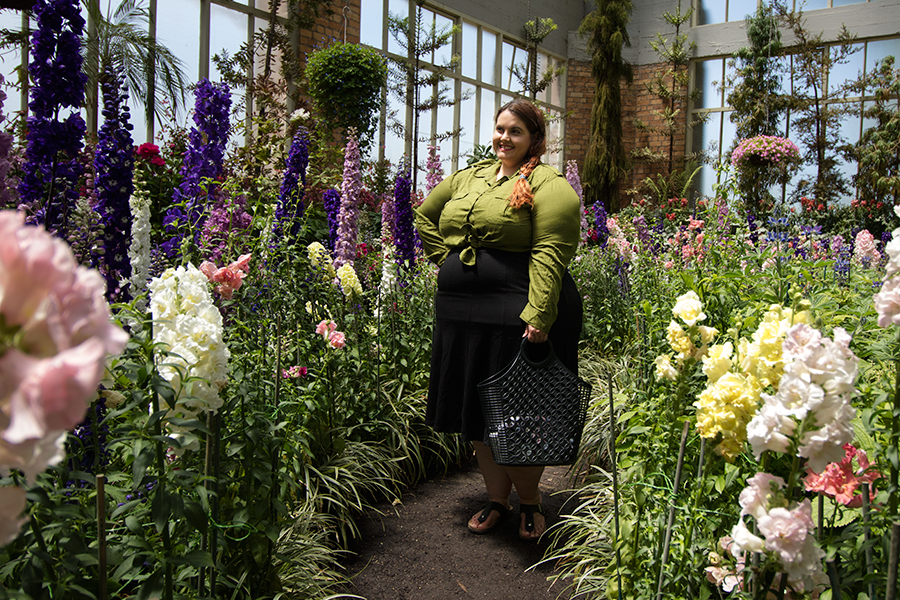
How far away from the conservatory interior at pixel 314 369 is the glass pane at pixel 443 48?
118 inches

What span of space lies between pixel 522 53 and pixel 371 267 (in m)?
9.71

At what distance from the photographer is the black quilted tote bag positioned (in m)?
2.08

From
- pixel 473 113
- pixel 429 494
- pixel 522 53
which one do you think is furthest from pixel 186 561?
pixel 522 53

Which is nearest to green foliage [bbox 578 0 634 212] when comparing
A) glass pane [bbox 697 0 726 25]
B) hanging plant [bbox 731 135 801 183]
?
glass pane [bbox 697 0 726 25]

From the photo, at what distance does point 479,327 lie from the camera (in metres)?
2.29

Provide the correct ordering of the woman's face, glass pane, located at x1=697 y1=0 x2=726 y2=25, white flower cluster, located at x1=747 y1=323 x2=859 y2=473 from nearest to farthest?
white flower cluster, located at x1=747 y1=323 x2=859 y2=473 < the woman's face < glass pane, located at x1=697 y1=0 x2=726 y2=25

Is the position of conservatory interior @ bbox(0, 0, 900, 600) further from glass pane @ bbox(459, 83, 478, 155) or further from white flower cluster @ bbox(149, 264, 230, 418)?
glass pane @ bbox(459, 83, 478, 155)

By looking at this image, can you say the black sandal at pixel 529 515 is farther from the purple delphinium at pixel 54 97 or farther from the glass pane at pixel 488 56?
the glass pane at pixel 488 56

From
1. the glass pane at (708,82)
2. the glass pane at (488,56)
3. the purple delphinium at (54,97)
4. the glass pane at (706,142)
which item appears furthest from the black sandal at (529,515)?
the glass pane at (708,82)

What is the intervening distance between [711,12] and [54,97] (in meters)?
13.7

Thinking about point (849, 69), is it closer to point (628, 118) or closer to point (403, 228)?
point (628, 118)

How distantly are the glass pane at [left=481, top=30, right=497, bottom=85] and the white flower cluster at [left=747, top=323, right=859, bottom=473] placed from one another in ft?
37.5

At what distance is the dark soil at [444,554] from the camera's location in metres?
→ 2.11

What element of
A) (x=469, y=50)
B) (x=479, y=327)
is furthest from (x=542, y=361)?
(x=469, y=50)
